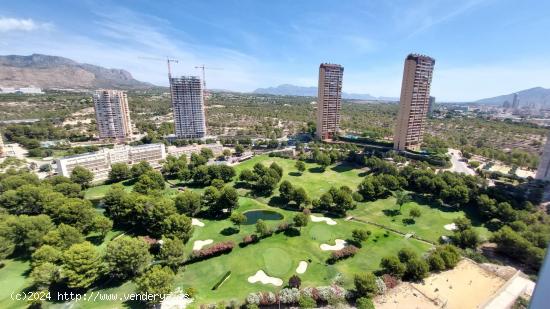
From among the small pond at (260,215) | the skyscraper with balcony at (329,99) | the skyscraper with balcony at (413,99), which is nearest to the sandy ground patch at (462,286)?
the small pond at (260,215)

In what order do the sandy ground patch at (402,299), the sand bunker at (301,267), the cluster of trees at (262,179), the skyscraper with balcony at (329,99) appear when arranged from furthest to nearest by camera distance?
the skyscraper with balcony at (329,99) → the cluster of trees at (262,179) → the sand bunker at (301,267) → the sandy ground patch at (402,299)

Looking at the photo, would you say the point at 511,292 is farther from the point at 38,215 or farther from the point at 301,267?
the point at 38,215

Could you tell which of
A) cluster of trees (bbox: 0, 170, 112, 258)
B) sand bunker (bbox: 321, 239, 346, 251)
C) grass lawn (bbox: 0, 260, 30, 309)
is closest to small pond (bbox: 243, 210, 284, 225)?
sand bunker (bbox: 321, 239, 346, 251)

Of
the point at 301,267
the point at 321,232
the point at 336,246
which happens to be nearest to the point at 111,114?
the point at 321,232

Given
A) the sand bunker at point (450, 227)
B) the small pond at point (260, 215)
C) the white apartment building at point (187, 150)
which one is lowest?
the small pond at point (260, 215)

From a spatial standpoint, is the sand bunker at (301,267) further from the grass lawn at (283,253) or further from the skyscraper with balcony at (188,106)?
the skyscraper with balcony at (188,106)

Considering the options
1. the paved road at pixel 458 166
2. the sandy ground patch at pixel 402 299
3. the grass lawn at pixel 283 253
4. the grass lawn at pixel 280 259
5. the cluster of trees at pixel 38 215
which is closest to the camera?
the sandy ground patch at pixel 402 299

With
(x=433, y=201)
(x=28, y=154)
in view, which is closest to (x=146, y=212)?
(x=433, y=201)
